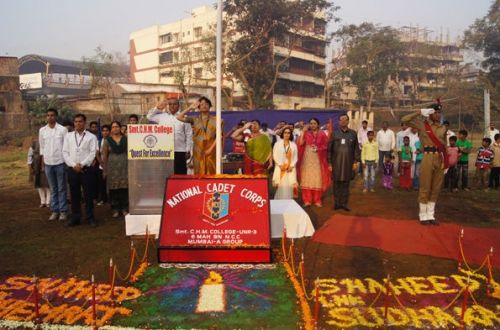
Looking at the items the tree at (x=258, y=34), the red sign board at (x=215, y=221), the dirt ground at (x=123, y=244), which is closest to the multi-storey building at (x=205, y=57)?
the tree at (x=258, y=34)

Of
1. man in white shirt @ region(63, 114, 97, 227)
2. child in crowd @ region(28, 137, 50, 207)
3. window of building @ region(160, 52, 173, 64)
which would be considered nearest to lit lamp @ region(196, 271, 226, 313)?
man in white shirt @ region(63, 114, 97, 227)

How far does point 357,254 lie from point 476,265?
151 cm

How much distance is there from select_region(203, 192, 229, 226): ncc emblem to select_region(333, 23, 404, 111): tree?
34595mm

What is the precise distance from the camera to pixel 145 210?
697 cm

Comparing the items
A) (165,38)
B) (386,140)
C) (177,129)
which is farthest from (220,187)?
(165,38)

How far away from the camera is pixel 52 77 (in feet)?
177

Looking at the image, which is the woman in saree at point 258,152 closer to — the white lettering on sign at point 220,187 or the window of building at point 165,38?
the white lettering on sign at point 220,187

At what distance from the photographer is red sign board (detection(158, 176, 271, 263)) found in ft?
17.9

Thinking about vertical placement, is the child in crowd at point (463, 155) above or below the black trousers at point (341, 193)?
above

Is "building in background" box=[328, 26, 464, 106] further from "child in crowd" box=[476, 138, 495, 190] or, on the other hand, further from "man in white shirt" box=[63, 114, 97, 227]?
"man in white shirt" box=[63, 114, 97, 227]

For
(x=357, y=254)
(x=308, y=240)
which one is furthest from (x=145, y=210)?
(x=357, y=254)

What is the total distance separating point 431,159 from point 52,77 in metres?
55.7

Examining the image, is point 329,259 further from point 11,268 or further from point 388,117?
point 388,117

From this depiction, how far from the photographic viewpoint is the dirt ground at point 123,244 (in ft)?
17.7
